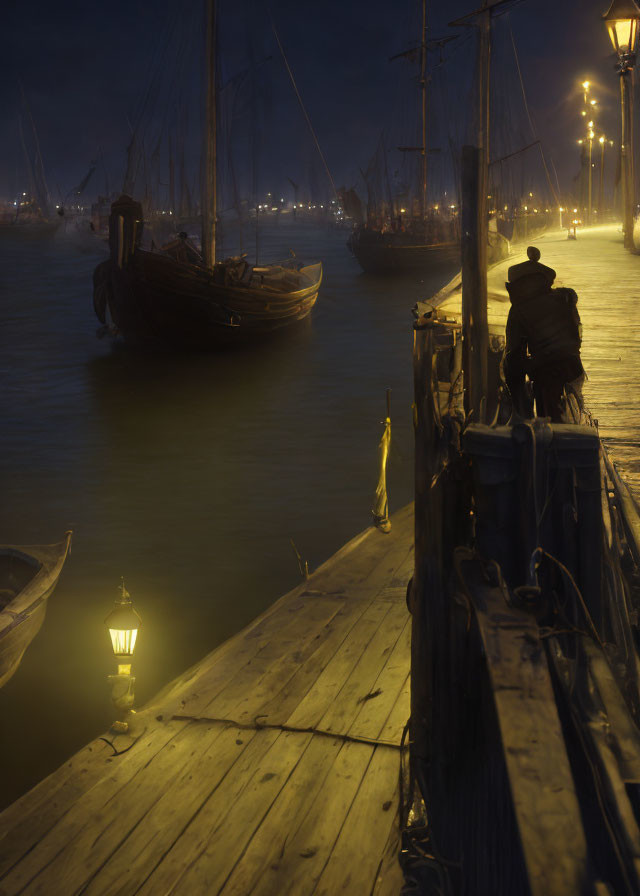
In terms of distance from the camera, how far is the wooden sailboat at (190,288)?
25.3 metres

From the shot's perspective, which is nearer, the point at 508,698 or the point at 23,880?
the point at 508,698

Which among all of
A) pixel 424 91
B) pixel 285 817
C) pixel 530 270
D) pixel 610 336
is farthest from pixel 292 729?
pixel 424 91

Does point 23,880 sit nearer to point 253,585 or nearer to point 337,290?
point 253,585

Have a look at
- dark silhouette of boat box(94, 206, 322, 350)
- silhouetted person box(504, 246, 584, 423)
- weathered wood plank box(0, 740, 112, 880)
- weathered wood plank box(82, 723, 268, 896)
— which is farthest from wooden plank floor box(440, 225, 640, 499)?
dark silhouette of boat box(94, 206, 322, 350)

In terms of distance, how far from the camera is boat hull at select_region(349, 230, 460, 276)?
5678 cm

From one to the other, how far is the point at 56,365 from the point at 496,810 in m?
28.1

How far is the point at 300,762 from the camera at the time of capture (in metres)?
5.02

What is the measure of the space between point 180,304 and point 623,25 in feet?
54.4

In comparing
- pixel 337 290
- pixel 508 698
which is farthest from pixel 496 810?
pixel 337 290

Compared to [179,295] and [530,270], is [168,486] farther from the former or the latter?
[179,295]

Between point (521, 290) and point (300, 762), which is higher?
point (521, 290)

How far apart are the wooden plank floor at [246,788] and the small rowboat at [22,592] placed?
182 centimetres

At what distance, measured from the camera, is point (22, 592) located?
798 centimetres

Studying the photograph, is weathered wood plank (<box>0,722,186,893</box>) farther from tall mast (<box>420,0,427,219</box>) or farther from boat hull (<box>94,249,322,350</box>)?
tall mast (<box>420,0,427,219</box>)
